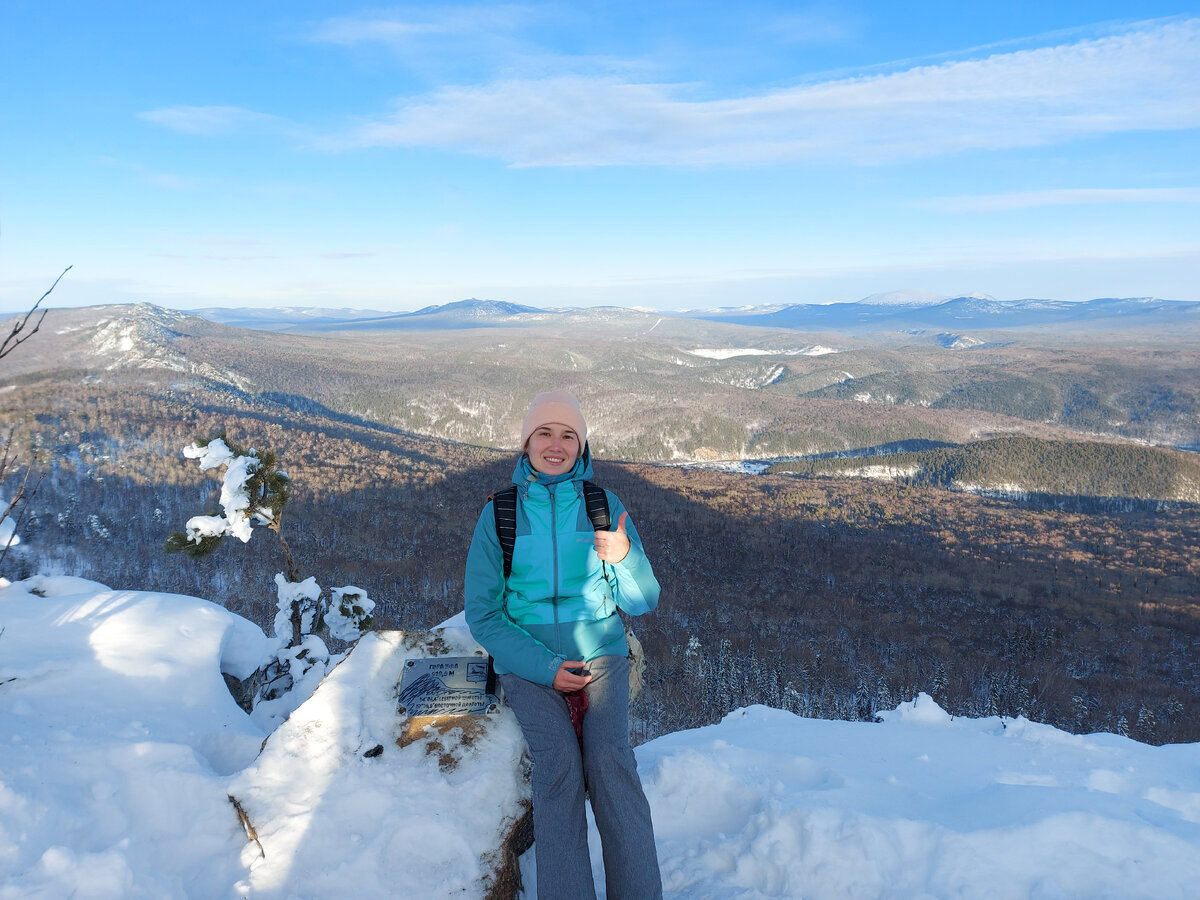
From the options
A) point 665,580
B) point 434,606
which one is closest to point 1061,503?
point 665,580

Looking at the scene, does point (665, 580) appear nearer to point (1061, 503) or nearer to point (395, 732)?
point (395, 732)

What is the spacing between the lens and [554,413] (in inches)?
232

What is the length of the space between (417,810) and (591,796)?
1.48 m

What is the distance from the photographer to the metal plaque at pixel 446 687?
6.01 metres

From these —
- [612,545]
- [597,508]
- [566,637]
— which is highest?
[597,508]

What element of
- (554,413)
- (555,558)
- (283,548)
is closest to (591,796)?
(555,558)

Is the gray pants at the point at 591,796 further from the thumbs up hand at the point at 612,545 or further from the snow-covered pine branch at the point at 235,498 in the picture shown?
the snow-covered pine branch at the point at 235,498

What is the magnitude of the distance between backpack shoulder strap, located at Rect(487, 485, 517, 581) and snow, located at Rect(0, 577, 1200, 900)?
161cm

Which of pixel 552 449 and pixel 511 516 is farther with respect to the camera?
pixel 552 449

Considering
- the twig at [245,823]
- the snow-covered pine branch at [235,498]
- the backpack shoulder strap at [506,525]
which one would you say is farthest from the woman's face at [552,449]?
the snow-covered pine branch at [235,498]

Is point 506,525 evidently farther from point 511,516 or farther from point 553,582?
point 553,582

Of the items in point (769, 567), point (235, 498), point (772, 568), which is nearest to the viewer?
point (235, 498)

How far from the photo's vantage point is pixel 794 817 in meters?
5.67

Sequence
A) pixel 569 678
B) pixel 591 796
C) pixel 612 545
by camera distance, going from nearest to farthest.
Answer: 1. pixel 591 796
2. pixel 569 678
3. pixel 612 545
